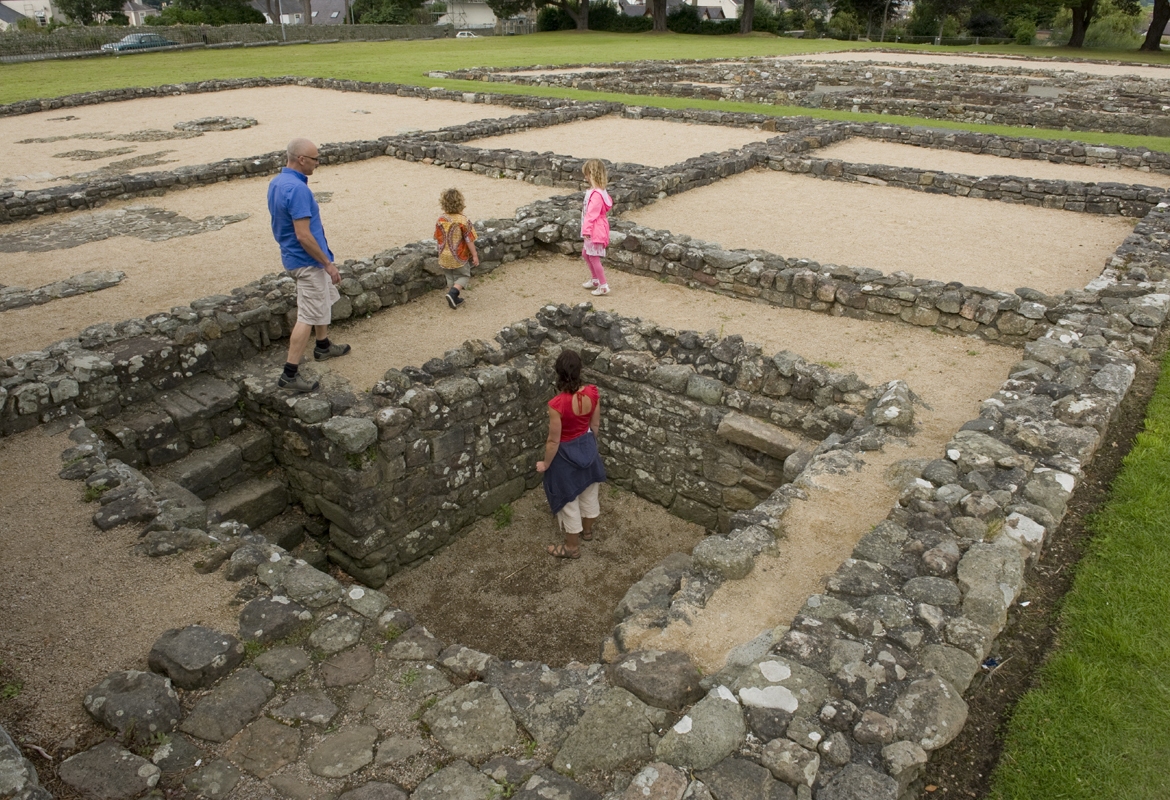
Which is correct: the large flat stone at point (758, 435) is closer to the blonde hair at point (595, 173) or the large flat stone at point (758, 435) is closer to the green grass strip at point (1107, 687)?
the green grass strip at point (1107, 687)

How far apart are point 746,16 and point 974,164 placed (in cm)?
4648

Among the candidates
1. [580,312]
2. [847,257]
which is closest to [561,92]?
[847,257]

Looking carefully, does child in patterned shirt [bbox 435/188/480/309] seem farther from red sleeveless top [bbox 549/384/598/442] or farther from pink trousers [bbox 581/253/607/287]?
red sleeveless top [bbox 549/384/598/442]

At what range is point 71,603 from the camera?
4.47 m

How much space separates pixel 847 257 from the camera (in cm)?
1098

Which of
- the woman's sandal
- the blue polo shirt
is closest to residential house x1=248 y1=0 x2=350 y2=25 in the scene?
the blue polo shirt

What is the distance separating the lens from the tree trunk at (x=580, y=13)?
193ft

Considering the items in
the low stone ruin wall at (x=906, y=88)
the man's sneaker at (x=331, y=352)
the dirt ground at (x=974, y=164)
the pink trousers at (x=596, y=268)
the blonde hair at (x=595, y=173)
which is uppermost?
the low stone ruin wall at (x=906, y=88)

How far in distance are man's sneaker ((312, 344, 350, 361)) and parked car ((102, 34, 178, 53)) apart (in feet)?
147

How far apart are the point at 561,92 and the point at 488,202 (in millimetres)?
14610

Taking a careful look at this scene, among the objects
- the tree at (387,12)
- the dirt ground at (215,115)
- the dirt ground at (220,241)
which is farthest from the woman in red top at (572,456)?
the tree at (387,12)

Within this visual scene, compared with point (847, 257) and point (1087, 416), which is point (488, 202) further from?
point (1087, 416)

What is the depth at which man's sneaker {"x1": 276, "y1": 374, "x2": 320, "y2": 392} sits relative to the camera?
7347 millimetres

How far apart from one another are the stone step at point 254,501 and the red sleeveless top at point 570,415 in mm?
3017
